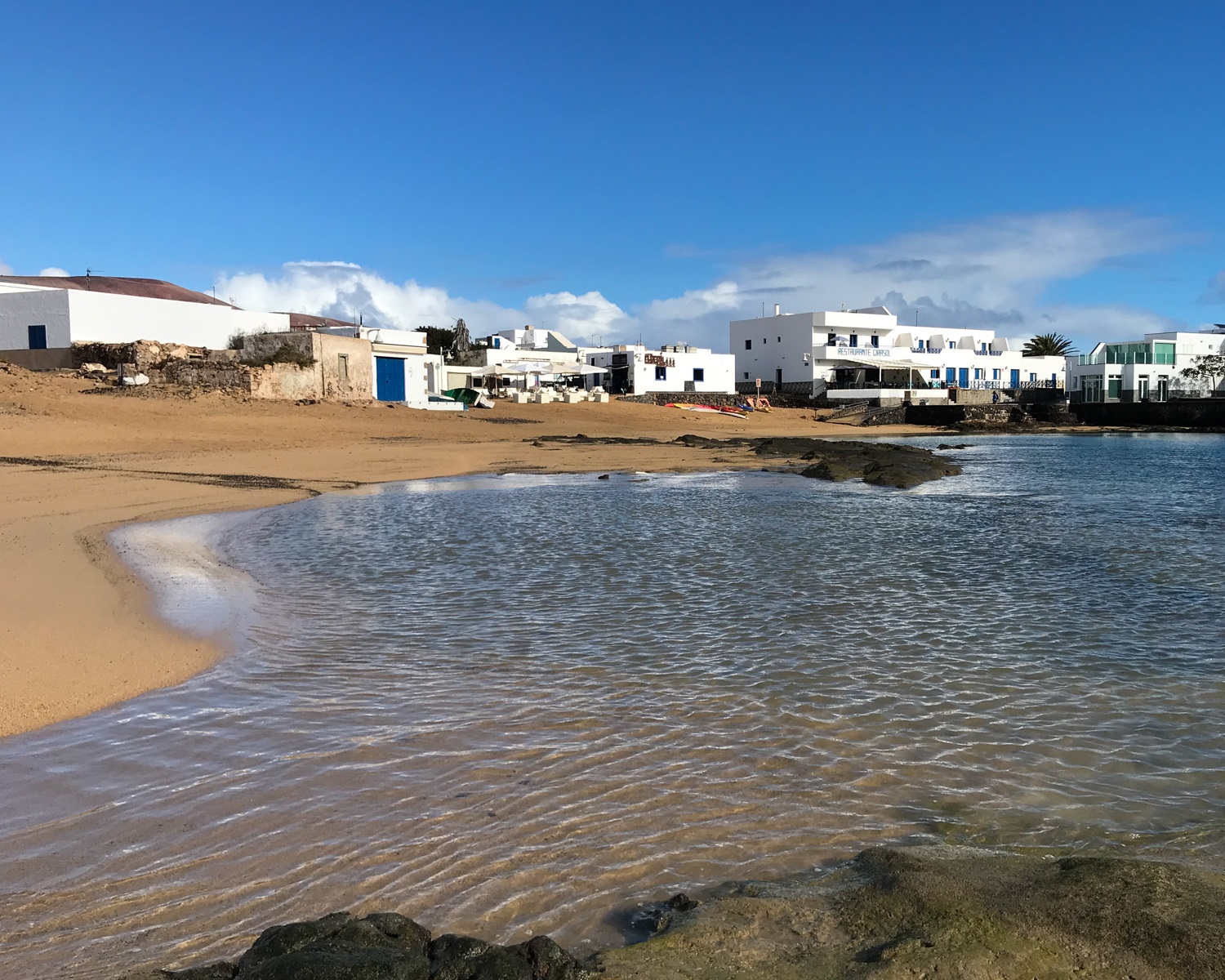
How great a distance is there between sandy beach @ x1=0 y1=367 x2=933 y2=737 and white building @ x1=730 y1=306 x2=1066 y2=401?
29065 mm

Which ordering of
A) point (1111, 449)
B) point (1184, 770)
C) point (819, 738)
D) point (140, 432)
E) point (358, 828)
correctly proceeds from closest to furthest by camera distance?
point (358, 828), point (1184, 770), point (819, 738), point (140, 432), point (1111, 449)

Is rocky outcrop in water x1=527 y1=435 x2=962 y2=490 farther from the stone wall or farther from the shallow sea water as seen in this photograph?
the shallow sea water

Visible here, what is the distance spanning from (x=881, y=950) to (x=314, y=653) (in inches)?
219

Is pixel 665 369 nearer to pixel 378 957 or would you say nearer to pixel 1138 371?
pixel 1138 371

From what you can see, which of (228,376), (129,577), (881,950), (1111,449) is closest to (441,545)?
(129,577)

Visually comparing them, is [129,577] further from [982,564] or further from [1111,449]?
[1111,449]

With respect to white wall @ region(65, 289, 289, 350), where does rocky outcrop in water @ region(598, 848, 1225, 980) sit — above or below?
below

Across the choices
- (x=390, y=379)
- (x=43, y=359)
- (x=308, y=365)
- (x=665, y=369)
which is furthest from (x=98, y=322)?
(x=665, y=369)

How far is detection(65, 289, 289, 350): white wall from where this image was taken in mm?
37438

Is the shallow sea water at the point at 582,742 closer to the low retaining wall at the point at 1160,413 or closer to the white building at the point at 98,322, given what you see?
the white building at the point at 98,322

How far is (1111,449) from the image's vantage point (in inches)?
1677

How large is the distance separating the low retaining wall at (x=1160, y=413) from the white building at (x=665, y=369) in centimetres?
2680

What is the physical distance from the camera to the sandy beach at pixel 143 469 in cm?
706

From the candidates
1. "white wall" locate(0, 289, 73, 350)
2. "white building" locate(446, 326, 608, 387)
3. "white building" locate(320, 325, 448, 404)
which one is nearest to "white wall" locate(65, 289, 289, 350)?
"white wall" locate(0, 289, 73, 350)
